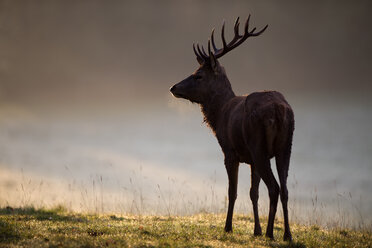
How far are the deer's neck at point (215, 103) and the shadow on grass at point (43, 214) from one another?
4361 millimetres

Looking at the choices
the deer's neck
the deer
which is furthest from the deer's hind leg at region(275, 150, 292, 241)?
the deer's neck

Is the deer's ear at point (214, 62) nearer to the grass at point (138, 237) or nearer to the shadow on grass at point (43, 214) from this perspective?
the grass at point (138, 237)

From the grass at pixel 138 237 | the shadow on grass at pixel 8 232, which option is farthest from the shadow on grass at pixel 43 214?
the shadow on grass at pixel 8 232

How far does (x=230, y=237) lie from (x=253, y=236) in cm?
61

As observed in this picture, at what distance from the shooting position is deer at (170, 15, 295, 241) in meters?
7.60

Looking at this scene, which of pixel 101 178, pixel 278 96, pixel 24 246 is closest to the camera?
pixel 24 246

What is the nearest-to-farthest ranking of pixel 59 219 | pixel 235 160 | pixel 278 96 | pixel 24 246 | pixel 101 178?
pixel 24 246 < pixel 278 96 < pixel 235 160 < pixel 59 219 < pixel 101 178

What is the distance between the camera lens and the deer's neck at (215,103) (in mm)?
9805

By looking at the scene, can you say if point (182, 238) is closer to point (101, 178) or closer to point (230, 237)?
point (230, 237)

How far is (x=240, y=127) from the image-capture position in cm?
830

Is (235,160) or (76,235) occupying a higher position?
(235,160)

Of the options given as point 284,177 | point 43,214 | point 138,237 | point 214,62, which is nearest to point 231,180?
point 284,177

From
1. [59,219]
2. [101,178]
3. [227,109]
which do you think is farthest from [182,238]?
[101,178]

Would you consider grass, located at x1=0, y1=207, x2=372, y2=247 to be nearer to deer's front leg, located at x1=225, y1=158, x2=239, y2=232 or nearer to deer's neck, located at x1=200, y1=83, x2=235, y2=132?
deer's front leg, located at x1=225, y1=158, x2=239, y2=232
